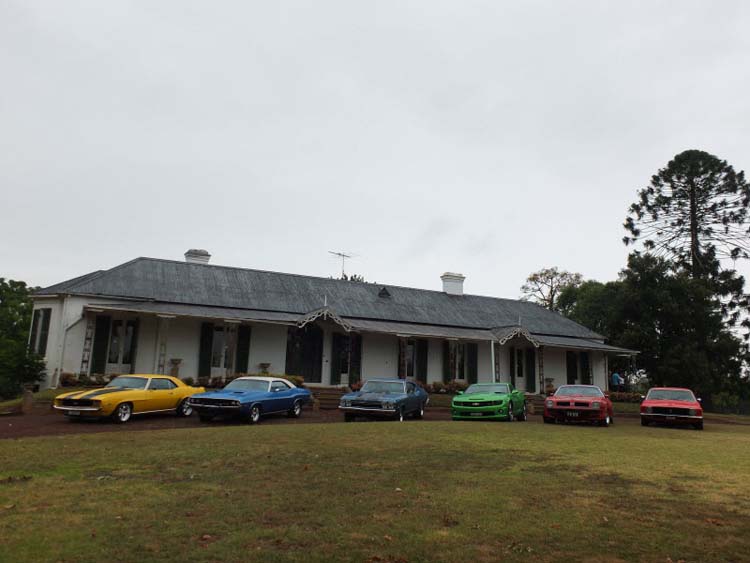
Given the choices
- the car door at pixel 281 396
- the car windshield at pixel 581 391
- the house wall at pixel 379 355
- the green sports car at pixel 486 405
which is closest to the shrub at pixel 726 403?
the house wall at pixel 379 355

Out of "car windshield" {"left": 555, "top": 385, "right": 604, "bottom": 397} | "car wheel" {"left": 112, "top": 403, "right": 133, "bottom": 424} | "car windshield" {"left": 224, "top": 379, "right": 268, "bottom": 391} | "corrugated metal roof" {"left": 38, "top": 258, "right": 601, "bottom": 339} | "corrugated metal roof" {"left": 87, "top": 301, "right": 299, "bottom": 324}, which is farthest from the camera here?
"corrugated metal roof" {"left": 38, "top": 258, "right": 601, "bottom": 339}

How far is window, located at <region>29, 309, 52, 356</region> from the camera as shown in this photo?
22.6 m

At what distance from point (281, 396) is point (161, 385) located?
3409mm

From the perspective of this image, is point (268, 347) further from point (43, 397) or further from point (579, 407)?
point (579, 407)

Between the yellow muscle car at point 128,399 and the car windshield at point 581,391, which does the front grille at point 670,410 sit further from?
the yellow muscle car at point 128,399

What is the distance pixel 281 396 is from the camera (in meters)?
17.0

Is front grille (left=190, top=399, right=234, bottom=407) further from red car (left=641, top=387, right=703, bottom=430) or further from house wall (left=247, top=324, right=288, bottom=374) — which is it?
red car (left=641, top=387, right=703, bottom=430)

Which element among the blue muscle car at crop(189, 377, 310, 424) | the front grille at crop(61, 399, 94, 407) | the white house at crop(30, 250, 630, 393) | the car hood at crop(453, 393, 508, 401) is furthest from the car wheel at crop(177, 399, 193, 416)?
the car hood at crop(453, 393, 508, 401)

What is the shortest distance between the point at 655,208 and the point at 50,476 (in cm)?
3995

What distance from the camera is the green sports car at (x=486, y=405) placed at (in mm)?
17625

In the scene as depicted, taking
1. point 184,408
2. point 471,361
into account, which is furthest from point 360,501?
point 471,361

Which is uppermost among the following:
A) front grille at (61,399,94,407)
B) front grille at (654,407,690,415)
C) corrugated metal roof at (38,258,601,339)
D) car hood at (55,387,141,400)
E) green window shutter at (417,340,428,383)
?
corrugated metal roof at (38,258,601,339)

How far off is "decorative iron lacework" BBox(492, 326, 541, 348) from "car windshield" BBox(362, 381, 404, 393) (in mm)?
11955

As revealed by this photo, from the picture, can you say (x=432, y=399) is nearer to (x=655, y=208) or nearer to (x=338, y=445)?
(x=338, y=445)
